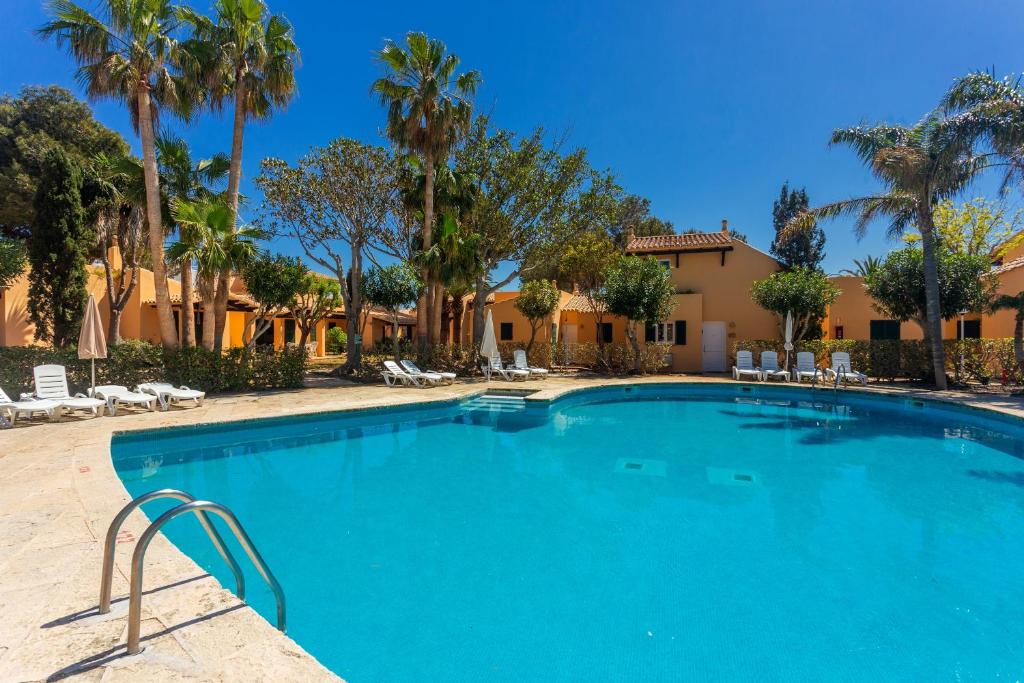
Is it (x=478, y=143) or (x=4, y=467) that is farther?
(x=478, y=143)

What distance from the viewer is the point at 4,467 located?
5961 mm

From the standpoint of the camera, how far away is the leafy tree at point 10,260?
47.7 ft

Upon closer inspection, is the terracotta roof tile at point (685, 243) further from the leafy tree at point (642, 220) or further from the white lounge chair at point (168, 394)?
the white lounge chair at point (168, 394)

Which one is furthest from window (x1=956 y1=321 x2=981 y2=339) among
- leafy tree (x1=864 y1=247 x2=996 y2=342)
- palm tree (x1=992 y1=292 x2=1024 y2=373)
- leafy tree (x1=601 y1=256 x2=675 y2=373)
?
leafy tree (x1=601 y1=256 x2=675 y2=373)

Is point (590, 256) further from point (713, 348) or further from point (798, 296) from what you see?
point (798, 296)

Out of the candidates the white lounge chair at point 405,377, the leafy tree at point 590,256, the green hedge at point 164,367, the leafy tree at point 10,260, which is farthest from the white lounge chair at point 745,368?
the leafy tree at point 10,260

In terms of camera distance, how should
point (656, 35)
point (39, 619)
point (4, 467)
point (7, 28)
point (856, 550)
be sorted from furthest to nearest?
point (656, 35) < point (7, 28) < point (4, 467) < point (856, 550) < point (39, 619)

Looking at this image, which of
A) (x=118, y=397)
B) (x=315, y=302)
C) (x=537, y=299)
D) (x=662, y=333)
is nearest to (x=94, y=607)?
(x=118, y=397)

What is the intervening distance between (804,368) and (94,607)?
783 inches

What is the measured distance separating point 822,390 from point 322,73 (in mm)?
20146

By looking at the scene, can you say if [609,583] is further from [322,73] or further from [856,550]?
[322,73]

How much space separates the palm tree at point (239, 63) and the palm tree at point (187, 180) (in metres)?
0.68

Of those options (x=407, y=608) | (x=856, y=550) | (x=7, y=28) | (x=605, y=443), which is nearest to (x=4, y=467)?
(x=407, y=608)

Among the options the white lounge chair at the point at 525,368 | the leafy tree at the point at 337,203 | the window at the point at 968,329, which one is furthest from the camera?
the window at the point at 968,329
